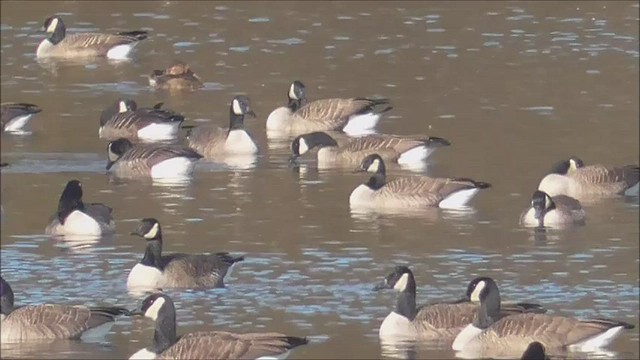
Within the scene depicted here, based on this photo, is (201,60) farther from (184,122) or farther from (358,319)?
(358,319)

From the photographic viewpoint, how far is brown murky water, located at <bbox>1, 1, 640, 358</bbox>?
1541 cm

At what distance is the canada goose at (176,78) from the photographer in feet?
87.4

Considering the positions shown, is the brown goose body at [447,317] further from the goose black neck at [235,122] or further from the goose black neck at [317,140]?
the goose black neck at [235,122]

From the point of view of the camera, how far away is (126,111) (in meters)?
24.3

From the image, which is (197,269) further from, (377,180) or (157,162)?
→ (157,162)

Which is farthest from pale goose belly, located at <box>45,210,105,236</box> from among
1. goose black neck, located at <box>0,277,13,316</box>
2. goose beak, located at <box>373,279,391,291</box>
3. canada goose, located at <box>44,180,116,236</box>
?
goose beak, located at <box>373,279,391,291</box>

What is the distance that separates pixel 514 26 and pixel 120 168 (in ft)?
40.9

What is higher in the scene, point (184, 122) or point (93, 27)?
point (93, 27)

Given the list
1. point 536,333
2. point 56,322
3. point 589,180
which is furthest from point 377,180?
point 536,333

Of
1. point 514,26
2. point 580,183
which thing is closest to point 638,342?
point 580,183

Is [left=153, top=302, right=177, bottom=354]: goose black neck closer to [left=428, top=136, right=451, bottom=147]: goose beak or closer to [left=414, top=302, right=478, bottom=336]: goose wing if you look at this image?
[left=414, top=302, right=478, bottom=336]: goose wing

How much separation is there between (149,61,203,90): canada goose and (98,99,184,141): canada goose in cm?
232

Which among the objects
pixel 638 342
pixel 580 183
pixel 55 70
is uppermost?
pixel 55 70

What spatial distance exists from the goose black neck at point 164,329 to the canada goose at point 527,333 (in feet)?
7.20
